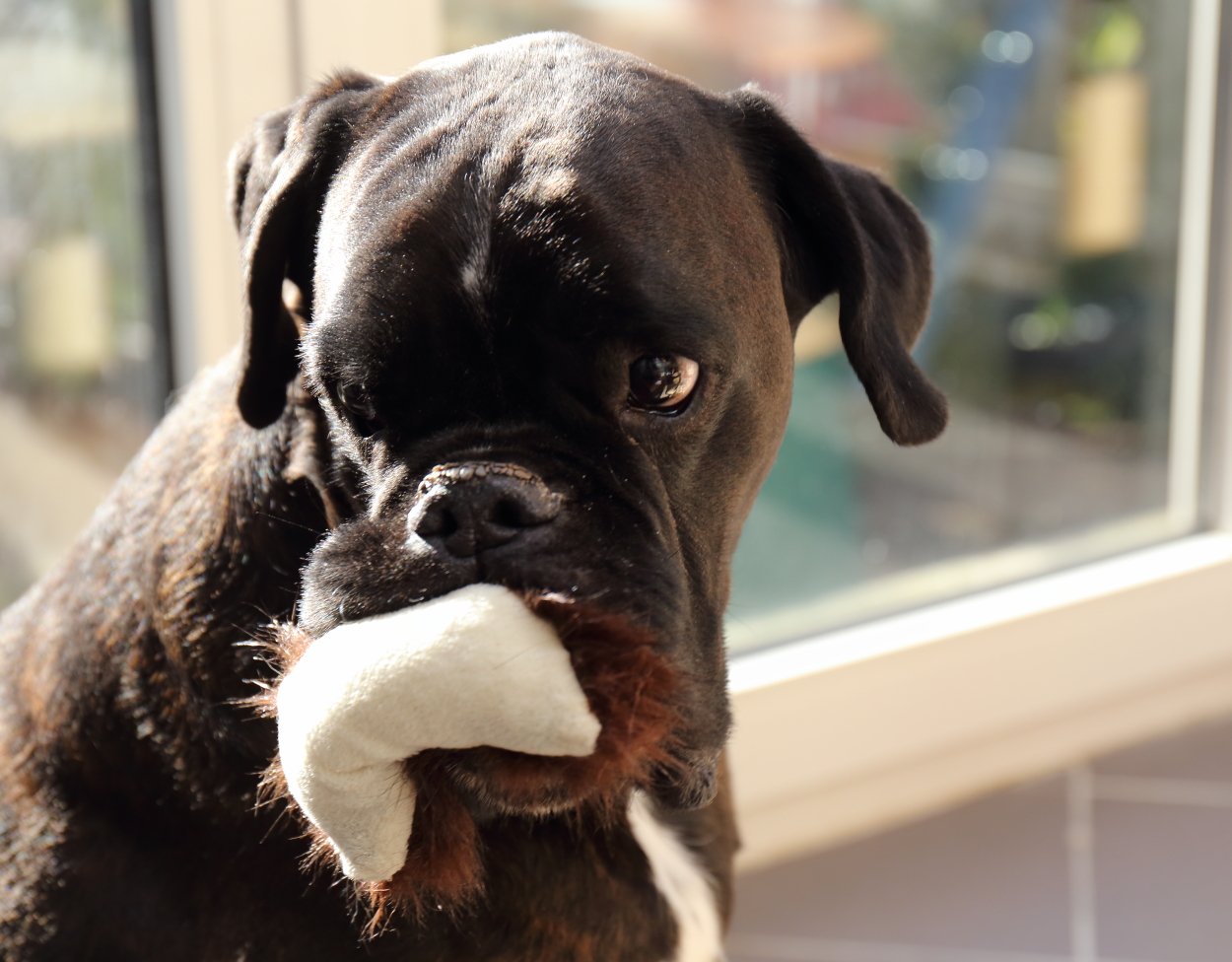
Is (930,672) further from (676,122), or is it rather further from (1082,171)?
(676,122)

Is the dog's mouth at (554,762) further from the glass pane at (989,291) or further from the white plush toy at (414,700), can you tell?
the glass pane at (989,291)

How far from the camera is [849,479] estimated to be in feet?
7.09

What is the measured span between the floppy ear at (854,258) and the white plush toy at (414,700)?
40 cm

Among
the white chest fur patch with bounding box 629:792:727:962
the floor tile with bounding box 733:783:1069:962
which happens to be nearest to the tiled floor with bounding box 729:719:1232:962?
the floor tile with bounding box 733:783:1069:962

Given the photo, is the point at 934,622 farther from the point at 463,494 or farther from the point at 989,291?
the point at 463,494

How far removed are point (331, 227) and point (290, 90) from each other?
651 mm

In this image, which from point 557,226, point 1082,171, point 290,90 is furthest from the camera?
point 1082,171

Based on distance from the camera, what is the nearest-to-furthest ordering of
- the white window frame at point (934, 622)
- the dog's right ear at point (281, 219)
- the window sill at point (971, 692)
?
the dog's right ear at point (281, 219)
the white window frame at point (934, 622)
the window sill at point (971, 692)

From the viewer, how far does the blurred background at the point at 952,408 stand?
156cm

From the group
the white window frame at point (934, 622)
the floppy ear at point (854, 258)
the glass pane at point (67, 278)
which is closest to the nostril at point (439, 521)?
the floppy ear at point (854, 258)

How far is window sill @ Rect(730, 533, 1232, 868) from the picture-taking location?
1.87m

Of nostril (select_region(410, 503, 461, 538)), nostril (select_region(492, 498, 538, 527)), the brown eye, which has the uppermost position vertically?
the brown eye

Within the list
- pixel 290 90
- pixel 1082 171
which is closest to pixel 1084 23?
pixel 1082 171

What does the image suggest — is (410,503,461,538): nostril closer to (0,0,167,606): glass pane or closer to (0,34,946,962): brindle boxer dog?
(0,34,946,962): brindle boxer dog
